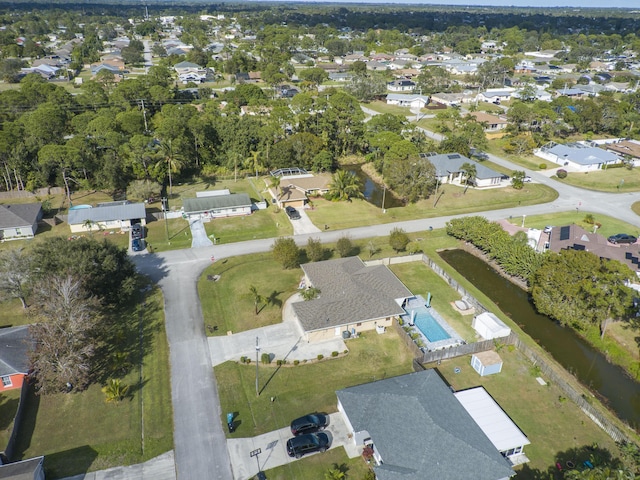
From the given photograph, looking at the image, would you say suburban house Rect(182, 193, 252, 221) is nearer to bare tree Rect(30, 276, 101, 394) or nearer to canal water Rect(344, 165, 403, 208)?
canal water Rect(344, 165, 403, 208)

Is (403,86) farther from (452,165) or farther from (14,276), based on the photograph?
(14,276)

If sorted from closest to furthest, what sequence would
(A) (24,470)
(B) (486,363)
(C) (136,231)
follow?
(A) (24,470), (B) (486,363), (C) (136,231)

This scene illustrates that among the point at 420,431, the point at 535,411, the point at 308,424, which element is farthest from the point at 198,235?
the point at 535,411

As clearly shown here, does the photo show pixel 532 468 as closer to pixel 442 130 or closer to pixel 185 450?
pixel 185 450

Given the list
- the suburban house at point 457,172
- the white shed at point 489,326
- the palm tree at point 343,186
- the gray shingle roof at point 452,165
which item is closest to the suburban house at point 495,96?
the gray shingle roof at point 452,165

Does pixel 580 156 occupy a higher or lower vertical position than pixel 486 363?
higher

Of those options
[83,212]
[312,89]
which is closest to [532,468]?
[83,212]
